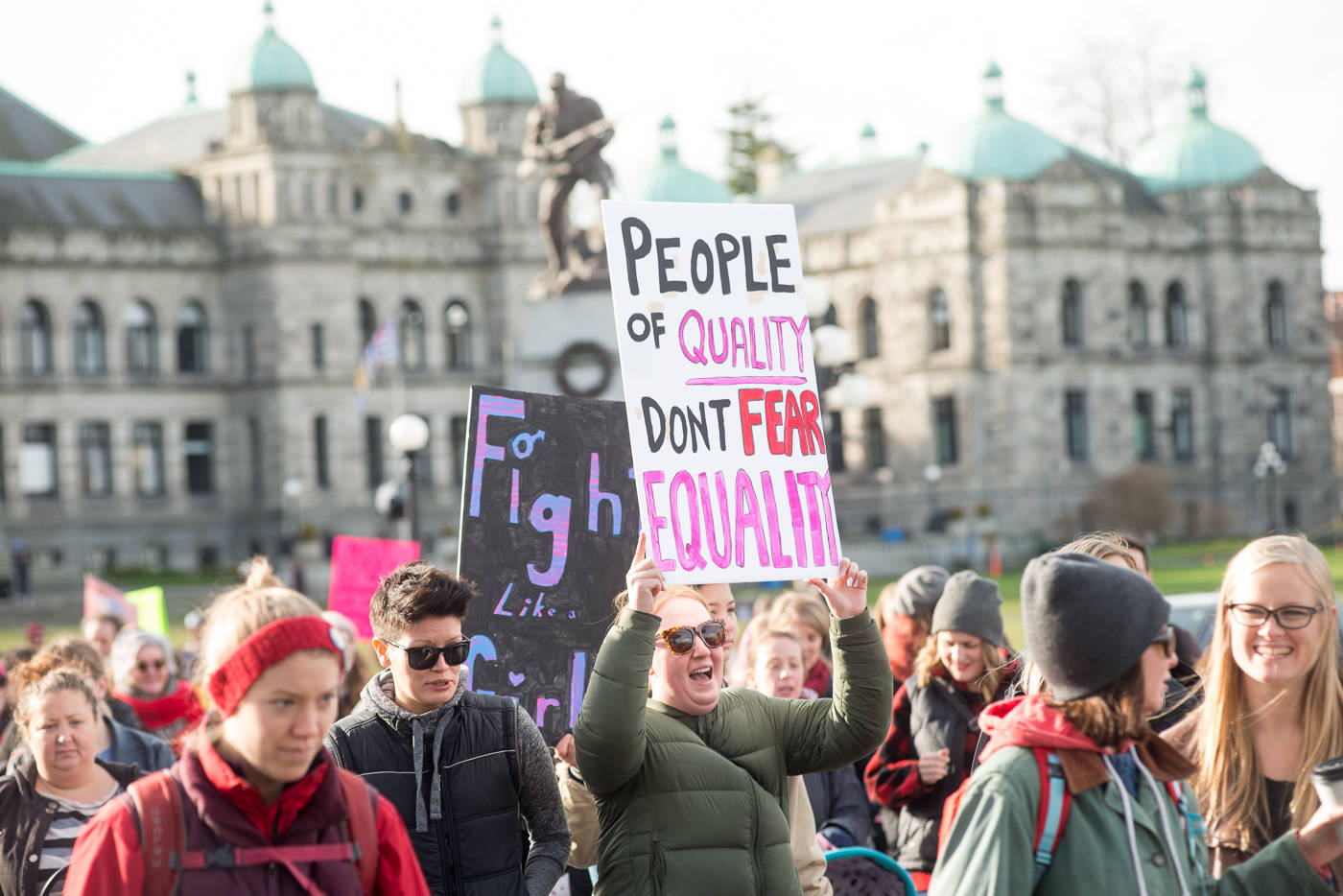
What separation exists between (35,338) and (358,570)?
49.5 meters

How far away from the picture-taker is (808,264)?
208ft

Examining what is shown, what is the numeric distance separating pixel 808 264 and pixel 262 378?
16800mm

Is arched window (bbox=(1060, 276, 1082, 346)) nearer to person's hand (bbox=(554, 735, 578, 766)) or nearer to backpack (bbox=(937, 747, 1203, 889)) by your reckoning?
person's hand (bbox=(554, 735, 578, 766))

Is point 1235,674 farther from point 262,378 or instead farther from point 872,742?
point 262,378

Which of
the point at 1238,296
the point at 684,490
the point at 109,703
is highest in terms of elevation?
the point at 1238,296

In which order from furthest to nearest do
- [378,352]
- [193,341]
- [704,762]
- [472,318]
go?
[472,318] < [193,341] < [378,352] < [704,762]

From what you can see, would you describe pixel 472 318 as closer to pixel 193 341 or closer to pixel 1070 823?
pixel 193 341

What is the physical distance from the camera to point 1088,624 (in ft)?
13.8

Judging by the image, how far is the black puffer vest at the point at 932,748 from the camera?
25.0ft

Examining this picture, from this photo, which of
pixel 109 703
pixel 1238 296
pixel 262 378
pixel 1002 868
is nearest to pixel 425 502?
pixel 262 378

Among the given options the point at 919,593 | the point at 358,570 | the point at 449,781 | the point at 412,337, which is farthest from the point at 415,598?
the point at 412,337

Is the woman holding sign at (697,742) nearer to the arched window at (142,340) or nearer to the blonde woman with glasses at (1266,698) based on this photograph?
the blonde woman with glasses at (1266,698)

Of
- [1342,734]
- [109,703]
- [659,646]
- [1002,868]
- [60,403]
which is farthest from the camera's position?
[60,403]

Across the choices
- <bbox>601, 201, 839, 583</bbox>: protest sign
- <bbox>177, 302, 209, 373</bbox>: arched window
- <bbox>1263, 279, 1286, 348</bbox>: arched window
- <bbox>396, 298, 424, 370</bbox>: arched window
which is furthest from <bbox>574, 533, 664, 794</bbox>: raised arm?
<bbox>1263, 279, 1286, 348</bbox>: arched window
